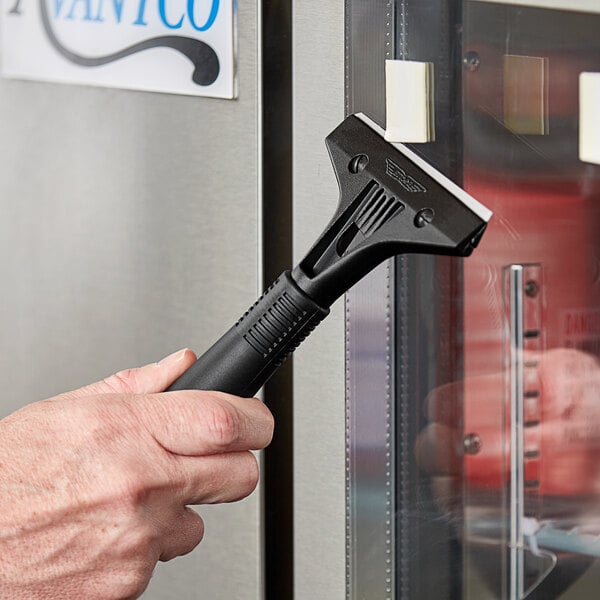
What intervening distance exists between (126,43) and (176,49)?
41 millimetres

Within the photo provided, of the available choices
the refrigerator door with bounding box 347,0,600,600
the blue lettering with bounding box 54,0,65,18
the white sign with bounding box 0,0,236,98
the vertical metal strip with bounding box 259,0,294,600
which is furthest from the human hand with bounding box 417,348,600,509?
the blue lettering with bounding box 54,0,65,18

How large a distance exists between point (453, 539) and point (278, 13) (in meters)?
0.43

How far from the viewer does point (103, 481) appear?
54 centimetres

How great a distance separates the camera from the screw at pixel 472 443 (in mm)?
704

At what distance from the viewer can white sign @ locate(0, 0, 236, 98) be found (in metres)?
0.82

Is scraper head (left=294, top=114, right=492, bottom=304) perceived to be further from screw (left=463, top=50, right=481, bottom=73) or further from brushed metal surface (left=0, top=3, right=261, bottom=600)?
brushed metal surface (left=0, top=3, right=261, bottom=600)

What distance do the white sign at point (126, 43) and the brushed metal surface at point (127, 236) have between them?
1cm

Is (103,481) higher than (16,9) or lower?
lower

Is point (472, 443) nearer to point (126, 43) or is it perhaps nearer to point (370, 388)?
point (370, 388)

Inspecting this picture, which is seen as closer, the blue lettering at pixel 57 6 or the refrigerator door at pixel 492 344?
the refrigerator door at pixel 492 344

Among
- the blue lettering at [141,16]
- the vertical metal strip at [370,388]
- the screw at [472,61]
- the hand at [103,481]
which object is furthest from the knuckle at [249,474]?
the blue lettering at [141,16]

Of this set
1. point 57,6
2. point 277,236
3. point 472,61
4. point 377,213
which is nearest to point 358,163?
point 377,213

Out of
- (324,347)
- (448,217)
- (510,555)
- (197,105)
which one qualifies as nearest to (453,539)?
(510,555)

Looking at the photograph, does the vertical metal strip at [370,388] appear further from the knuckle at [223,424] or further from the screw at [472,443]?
the knuckle at [223,424]
